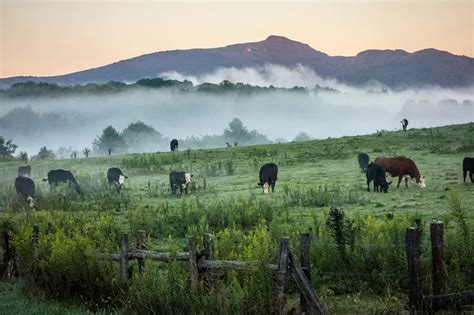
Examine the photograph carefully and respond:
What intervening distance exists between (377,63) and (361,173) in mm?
7988

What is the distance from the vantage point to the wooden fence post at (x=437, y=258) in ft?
32.2

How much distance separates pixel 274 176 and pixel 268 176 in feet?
2.45

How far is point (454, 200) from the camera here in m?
11.8

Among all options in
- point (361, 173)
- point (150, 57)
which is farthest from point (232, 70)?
point (361, 173)

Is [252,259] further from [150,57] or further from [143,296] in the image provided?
[150,57]

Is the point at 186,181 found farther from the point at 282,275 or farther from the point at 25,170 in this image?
the point at 282,275

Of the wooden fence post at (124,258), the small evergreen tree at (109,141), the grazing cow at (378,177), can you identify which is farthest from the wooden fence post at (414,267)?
the small evergreen tree at (109,141)

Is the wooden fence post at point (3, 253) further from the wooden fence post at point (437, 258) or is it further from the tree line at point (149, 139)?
the tree line at point (149, 139)

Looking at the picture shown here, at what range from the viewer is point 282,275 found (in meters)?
10.0

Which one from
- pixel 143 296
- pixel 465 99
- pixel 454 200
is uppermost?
pixel 465 99

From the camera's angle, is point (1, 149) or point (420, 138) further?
point (1, 149)

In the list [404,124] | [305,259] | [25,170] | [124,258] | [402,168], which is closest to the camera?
[305,259]

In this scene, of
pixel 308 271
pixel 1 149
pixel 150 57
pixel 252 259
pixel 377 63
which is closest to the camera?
pixel 308 271

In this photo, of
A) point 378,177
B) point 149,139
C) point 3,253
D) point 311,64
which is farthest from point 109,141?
point 3,253
